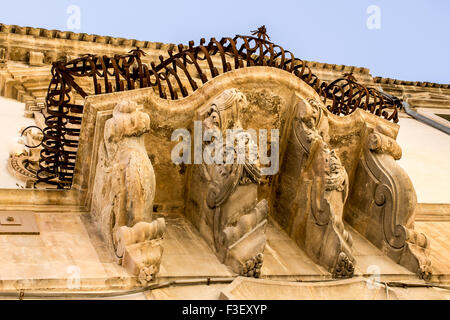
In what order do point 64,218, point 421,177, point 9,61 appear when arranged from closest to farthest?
1. point 64,218
2. point 421,177
3. point 9,61

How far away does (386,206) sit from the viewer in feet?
27.3

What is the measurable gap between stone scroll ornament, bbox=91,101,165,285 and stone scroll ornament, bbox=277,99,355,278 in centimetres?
160

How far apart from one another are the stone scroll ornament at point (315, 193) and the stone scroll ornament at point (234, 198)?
0.67 meters

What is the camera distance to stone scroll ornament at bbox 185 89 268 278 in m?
7.09

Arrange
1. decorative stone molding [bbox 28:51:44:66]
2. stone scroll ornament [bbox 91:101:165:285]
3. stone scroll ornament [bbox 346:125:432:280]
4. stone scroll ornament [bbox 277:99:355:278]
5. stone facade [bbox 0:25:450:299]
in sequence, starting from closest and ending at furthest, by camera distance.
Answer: stone scroll ornament [bbox 91:101:165:285] < stone facade [bbox 0:25:450:299] < stone scroll ornament [bbox 277:99:355:278] < stone scroll ornament [bbox 346:125:432:280] < decorative stone molding [bbox 28:51:44:66]

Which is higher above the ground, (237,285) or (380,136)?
(380,136)

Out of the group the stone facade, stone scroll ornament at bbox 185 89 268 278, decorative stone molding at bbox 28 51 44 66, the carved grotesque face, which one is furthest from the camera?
decorative stone molding at bbox 28 51 44 66

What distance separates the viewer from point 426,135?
14016 mm

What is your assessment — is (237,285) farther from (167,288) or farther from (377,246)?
(377,246)

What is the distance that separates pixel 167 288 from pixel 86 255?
0.69m

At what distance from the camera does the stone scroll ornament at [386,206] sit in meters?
8.12

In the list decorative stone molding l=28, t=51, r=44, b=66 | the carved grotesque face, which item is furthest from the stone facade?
decorative stone molding l=28, t=51, r=44, b=66

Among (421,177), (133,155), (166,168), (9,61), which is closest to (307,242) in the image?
(166,168)

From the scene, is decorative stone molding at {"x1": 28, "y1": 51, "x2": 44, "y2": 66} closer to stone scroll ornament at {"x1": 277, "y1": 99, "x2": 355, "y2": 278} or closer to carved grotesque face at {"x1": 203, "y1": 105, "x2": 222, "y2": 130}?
stone scroll ornament at {"x1": 277, "y1": 99, "x2": 355, "y2": 278}
